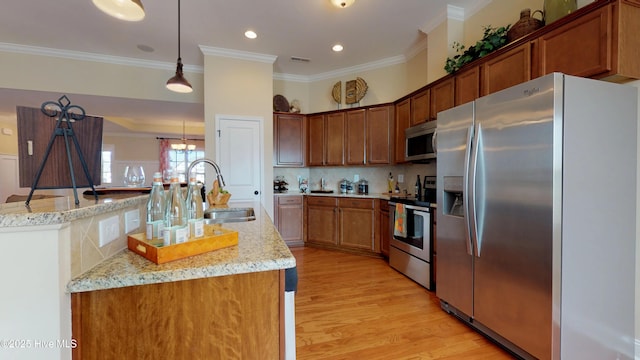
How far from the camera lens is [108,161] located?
26.5 ft

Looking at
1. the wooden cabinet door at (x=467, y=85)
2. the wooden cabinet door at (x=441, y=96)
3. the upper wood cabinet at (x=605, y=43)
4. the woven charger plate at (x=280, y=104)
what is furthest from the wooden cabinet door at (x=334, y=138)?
the upper wood cabinet at (x=605, y=43)

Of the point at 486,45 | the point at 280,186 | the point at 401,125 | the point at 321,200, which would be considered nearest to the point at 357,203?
the point at 321,200

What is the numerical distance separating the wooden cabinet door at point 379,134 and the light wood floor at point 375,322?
5.34 feet

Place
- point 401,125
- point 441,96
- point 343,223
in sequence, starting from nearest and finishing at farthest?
point 441,96 → point 401,125 → point 343,223

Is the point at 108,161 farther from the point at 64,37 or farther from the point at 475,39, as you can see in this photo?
the point at 475,39

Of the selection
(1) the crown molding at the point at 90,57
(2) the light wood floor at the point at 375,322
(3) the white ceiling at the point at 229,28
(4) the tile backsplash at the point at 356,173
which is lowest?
(2) the light wood floor at the point at 375,322

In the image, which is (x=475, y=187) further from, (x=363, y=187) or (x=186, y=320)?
(x=363, y=187)

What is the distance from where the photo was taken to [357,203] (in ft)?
13.3

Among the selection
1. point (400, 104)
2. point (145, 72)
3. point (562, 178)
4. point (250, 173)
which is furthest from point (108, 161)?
point (562, 178)

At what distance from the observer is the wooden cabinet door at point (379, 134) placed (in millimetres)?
3996

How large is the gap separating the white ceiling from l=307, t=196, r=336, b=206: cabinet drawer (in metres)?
2.16

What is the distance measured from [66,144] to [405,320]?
2.40m

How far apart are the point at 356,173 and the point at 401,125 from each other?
1256 mm

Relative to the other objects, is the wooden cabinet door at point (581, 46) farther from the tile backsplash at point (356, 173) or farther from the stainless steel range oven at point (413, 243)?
the tile backsplash at point (356, 173)
